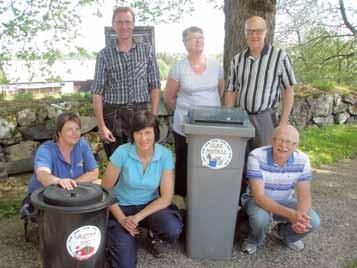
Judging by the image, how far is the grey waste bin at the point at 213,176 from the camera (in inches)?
112

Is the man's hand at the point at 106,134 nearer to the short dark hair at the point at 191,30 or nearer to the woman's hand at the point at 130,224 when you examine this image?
the woman's hand at the point at 130,224

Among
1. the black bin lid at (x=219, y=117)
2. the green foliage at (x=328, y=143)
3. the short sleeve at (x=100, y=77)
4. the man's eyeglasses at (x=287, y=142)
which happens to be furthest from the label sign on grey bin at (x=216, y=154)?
the green foliage at (x=328, y=143)

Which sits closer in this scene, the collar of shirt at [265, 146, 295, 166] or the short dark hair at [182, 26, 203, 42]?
the collar of shirt at [265, 146, 295, 166]

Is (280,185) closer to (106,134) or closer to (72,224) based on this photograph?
(106,134)

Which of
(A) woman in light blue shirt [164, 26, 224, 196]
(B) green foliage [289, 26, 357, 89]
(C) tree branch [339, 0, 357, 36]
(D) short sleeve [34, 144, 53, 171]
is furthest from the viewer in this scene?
(B) green foliage [289, 26, 357, 89]

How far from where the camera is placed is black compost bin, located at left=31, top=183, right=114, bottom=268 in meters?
2.37

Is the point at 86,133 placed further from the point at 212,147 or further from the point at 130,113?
the point at 212,147

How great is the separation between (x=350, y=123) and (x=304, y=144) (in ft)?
8.60

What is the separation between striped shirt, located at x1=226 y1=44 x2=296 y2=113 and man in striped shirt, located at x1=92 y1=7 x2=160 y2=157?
0.80m

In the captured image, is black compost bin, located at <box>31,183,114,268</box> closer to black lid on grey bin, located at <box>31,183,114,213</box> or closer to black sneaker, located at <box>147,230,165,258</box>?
black lid on grey bin, located at <box>31,183,114,213</box>

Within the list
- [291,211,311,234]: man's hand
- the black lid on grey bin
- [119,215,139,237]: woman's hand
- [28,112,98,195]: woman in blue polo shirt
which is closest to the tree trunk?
[291,211,311,234]: man's hand

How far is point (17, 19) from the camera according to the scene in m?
6.03

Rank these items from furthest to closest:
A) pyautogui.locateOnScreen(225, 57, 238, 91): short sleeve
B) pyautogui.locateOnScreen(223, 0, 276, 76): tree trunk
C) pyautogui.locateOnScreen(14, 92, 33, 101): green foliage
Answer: pyautogui.locateOnScreen(14, 92, 33, 101): green foliage < pyautogui.locateOnScreen(223, 0, 276, 76): tree trunk < pyautogui.locateOnScreen(225, 57, 238, 91): short sleeve

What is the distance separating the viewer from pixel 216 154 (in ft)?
9.40
